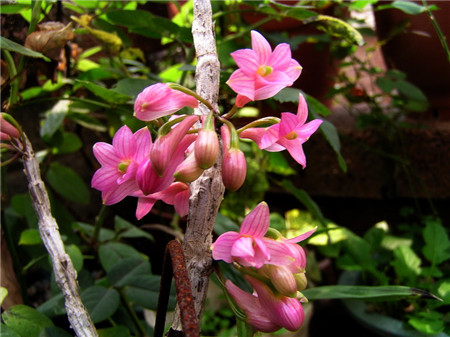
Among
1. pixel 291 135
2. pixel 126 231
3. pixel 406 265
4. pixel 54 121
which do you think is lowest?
pixel 406 265

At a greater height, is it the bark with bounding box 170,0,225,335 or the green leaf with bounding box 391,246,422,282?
the bark with bounding box 170,0,225,335

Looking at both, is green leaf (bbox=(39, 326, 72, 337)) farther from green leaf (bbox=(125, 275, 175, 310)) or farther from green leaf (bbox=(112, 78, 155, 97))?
green leaf (bbox=(112, 78, 155, 97))

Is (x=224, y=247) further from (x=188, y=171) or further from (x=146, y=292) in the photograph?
(x=146, y=292)

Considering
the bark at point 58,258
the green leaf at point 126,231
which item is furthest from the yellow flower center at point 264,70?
the green leaf at point 126,231

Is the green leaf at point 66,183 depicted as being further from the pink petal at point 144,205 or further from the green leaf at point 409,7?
the green leaf at point 409,7

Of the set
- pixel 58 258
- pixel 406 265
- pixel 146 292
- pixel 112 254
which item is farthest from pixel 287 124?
pixel 406 265

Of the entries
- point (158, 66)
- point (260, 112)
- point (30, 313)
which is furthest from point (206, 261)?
point (158, 66)

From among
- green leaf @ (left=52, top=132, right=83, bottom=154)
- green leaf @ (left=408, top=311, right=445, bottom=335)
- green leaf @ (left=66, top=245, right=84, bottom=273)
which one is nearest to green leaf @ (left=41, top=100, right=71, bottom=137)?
green leaf @ (left=52, top=132, right=83, bottom=154)
